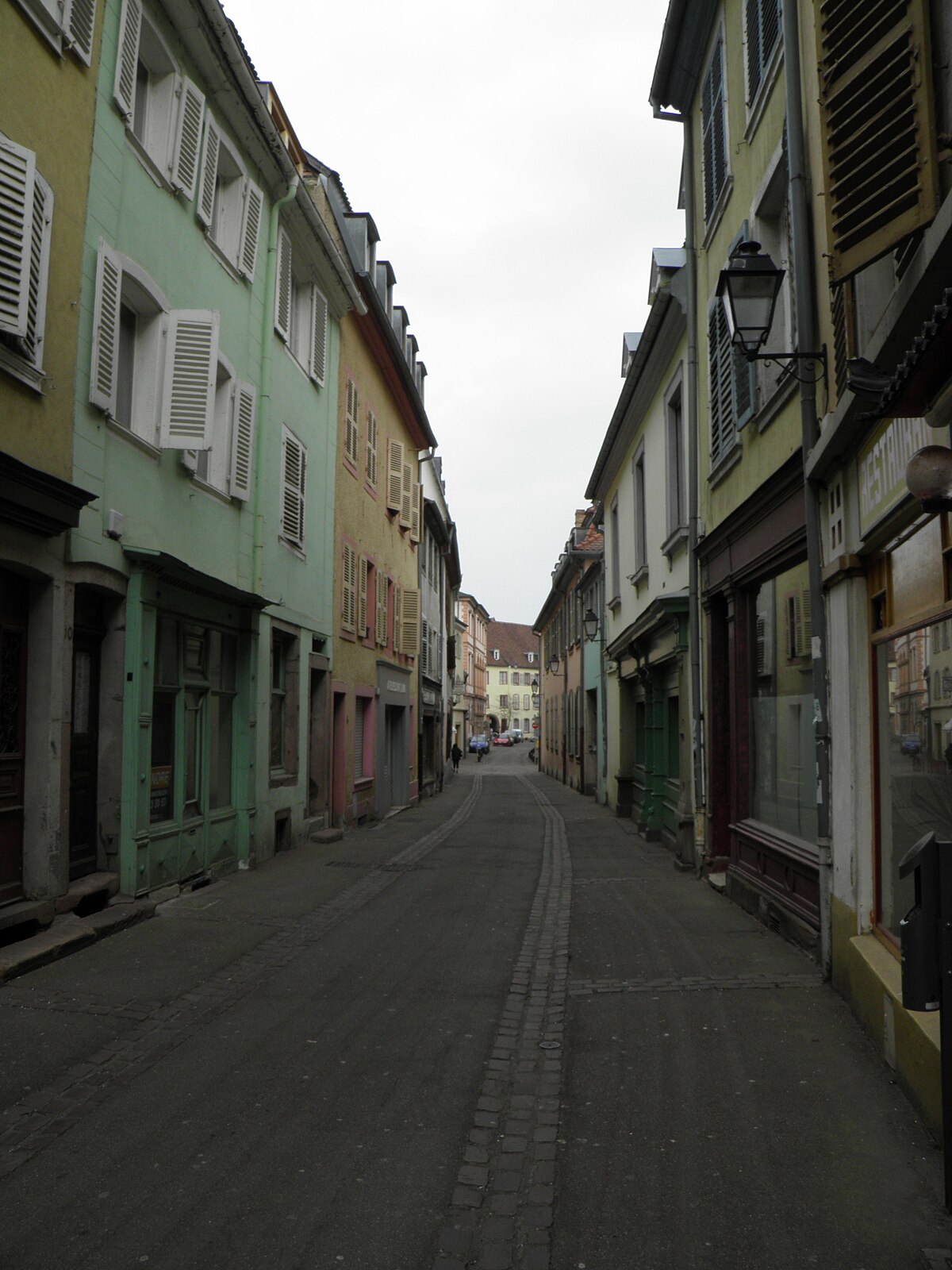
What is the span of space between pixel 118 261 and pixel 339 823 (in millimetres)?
11053

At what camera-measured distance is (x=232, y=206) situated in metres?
12.6

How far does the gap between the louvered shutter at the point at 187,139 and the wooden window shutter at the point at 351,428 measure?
7984mm

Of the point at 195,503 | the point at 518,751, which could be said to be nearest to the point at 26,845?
the point at 195,503

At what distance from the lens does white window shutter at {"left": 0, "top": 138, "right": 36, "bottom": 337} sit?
7.04m

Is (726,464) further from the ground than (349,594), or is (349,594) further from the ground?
(726,464)

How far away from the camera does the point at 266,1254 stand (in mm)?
3398

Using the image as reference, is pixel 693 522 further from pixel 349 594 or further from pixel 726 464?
pixel 349 594

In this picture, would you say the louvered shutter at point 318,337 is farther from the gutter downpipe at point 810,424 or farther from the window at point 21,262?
the gutter downpipe at point 810,424

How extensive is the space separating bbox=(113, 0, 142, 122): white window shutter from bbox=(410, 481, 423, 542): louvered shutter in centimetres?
1682

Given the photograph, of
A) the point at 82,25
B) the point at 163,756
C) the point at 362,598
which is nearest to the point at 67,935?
the point at 163,756

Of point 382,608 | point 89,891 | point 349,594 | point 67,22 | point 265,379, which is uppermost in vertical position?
point 67,22

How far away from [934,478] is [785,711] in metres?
5.08

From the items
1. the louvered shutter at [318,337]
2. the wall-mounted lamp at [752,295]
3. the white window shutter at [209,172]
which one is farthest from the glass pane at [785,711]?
the louvered shutter at [318,337]

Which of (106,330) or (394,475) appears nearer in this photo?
(106,330)
